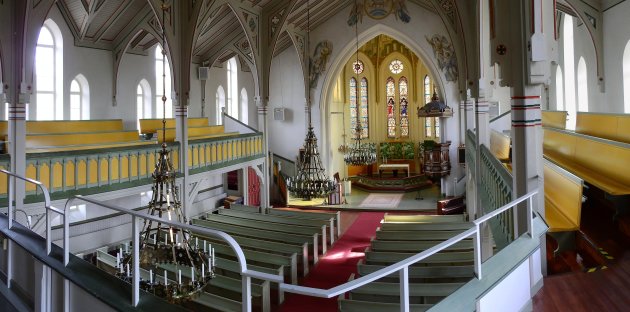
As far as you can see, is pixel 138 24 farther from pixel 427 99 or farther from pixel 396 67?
pixel 427 99

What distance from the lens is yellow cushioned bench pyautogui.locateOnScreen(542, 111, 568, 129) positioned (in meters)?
13.0

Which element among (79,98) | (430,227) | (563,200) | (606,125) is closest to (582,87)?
(606,125)

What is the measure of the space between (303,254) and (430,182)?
15.4 meters

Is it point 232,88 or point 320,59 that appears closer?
point 320,59

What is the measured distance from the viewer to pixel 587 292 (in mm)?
4090

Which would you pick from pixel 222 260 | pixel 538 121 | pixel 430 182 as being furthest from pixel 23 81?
pixel 430 182

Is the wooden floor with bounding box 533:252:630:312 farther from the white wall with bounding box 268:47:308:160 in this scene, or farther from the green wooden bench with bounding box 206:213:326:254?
the white wall with bounding box 268:47:308:160

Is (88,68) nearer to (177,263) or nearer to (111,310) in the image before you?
(177,263)

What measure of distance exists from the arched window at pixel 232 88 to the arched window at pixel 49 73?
845cm

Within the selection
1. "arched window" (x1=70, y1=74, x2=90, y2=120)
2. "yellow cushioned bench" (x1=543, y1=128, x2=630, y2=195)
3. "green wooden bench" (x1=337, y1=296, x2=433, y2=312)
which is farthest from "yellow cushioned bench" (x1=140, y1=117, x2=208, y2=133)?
"yellow cushioned bench" (x1=543, y1=128, x2=630, y2=195)

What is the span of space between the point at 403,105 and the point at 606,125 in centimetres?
1701

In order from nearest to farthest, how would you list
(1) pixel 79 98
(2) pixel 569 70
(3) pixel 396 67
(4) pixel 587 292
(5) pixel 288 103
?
(4) pixel 587 292, (1) pixel 79 98, (2) pixel 569 70, (5) pixel 288 103, (3) pixel 396 67

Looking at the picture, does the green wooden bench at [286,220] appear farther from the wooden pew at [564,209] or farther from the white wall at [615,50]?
the white wall at [615,50]

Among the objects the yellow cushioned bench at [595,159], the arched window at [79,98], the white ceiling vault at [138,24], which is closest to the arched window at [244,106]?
the white ceiling vault at [138,24]
